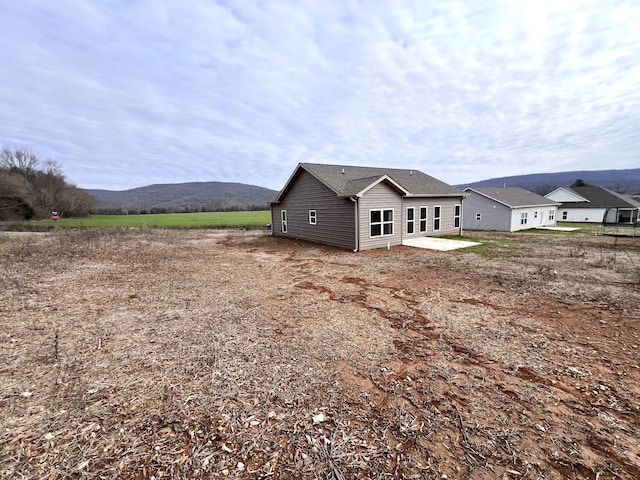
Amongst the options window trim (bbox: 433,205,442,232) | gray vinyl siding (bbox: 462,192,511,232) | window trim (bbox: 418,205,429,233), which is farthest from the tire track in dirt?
gray vinyl siding (bbox: 462,192,511,232)

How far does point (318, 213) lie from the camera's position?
55.9 feet

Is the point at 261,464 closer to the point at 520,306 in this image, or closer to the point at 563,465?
the point at 563,465

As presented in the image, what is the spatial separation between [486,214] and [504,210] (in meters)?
1.58

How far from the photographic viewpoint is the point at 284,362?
416 centimetres

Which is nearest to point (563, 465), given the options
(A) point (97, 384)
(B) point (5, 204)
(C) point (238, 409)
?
(C) point (238, 409)

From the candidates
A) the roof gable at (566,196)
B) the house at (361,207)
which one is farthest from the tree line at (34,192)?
the roof gable at (566,196)

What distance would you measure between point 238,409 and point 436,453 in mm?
2098

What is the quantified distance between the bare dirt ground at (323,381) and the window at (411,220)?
380 inches

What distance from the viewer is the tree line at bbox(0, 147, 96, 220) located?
38938 millimetres

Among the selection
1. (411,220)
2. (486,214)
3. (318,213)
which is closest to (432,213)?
(411,220)

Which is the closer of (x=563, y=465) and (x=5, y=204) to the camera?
(x=563, y=465)

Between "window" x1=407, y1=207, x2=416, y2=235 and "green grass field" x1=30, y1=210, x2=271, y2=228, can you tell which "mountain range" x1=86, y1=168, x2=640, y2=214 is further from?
"window" x1=407, y1=207, x2=416, y2=235

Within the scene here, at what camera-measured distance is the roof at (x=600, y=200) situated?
32237 mm

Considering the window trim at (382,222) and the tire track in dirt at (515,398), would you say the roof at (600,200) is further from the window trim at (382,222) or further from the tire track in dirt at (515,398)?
the tire track in dirt at (515,398)
